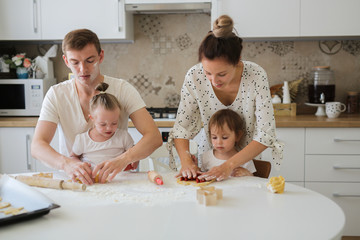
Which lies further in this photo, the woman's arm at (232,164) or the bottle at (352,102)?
the bottle at (352,102)

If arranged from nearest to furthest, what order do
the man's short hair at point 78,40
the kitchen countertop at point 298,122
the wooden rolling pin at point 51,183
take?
1. the wooden rolling pin at point 51,183
2. the man's short hair at point 78,40
3. the kitchen countertop at point 298,122

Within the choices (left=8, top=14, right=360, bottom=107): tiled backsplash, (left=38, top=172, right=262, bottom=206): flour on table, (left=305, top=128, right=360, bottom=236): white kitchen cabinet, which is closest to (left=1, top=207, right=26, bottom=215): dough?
(left=38, top=172, right=262, bottom=206): flour on table

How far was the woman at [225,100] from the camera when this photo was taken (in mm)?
1650

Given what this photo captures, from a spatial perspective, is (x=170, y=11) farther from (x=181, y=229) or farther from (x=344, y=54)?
(x=181, y=229)

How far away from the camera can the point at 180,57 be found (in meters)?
3.52

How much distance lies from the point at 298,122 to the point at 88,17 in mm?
1793

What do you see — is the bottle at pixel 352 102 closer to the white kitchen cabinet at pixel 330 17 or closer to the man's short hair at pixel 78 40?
the white kitchen cabinet at pixel 330 17

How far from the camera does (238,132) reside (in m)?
1.87

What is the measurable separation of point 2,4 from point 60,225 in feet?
8.59

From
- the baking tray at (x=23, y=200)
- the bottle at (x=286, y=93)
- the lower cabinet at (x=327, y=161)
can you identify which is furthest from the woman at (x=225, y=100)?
the bottle at (x=286, y=93)

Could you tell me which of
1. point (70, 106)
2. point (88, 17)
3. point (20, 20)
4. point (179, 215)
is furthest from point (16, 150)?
point (179, 215)

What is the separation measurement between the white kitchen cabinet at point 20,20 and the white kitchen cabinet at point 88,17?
0.22 feet

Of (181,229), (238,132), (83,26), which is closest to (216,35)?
(238,132)

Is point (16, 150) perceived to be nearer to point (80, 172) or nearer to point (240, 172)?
point (80, 172)
